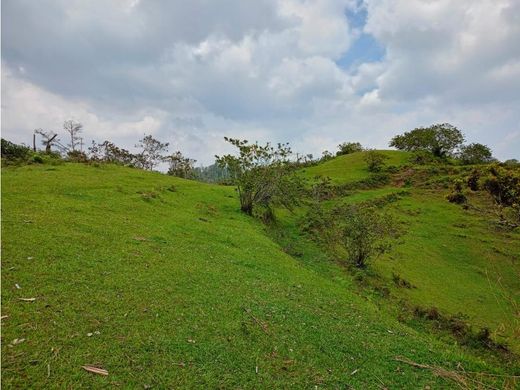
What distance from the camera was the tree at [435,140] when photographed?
5947cm

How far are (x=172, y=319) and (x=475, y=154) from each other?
209ft

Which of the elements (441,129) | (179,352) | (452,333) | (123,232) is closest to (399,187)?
(441,129)

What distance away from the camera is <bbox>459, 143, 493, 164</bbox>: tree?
5734 cm

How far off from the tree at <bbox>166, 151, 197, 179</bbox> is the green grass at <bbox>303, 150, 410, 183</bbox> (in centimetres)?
2075

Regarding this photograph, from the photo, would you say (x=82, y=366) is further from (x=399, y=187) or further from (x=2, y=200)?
(x=399, y=187)

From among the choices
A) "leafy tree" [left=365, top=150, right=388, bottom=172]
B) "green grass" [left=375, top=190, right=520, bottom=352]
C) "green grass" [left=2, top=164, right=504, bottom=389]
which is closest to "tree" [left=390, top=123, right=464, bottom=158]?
"leafy tree" [left=365, top=150, right=388, bottom=172]

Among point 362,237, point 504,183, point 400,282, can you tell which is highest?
point 504,183

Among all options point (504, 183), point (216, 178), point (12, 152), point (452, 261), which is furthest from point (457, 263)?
point (216, 178)

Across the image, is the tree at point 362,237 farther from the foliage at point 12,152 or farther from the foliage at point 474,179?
the foliage at point 12,152

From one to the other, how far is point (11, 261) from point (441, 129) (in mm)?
65829

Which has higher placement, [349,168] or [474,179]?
[349,168]

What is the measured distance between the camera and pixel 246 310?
860 centimetres

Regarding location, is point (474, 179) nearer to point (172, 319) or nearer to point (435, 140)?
point (172, 319)

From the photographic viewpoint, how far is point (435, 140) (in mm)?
61375
